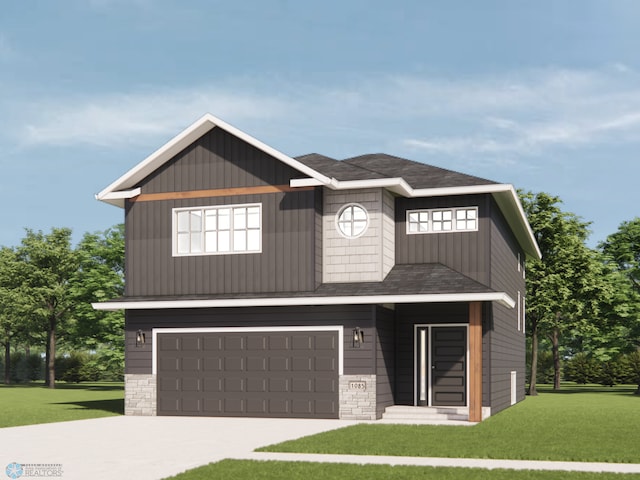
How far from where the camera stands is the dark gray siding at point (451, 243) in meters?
23.2

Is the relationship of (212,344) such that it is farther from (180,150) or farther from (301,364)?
(180,150)

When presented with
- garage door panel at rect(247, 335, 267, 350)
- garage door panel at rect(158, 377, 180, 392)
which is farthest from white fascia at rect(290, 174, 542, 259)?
garage door panel at rect(158, 377, 180, 392)

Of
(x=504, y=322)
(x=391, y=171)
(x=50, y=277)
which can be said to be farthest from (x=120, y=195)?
(x=50, y=277)

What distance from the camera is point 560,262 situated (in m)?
39.4

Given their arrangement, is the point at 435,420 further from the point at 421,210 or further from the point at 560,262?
the point at 560,262

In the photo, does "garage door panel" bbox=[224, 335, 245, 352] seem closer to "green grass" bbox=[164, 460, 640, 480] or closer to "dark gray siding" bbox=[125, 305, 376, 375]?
"dark gray siding" bbox=[125, 305, 376, 375]

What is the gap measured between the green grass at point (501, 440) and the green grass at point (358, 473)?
1609 mm

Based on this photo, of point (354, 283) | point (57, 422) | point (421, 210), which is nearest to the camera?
point (57, 422)

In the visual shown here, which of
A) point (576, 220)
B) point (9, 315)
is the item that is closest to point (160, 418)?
point (576, 220)

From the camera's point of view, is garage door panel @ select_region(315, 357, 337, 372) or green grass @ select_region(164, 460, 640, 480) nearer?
green grass @ select_region(164, 460, 640, 480)

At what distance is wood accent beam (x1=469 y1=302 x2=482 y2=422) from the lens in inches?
811

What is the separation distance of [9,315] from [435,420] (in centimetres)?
3898

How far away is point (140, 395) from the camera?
23.4 metres

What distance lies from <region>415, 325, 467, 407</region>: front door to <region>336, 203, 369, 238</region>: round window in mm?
3392
